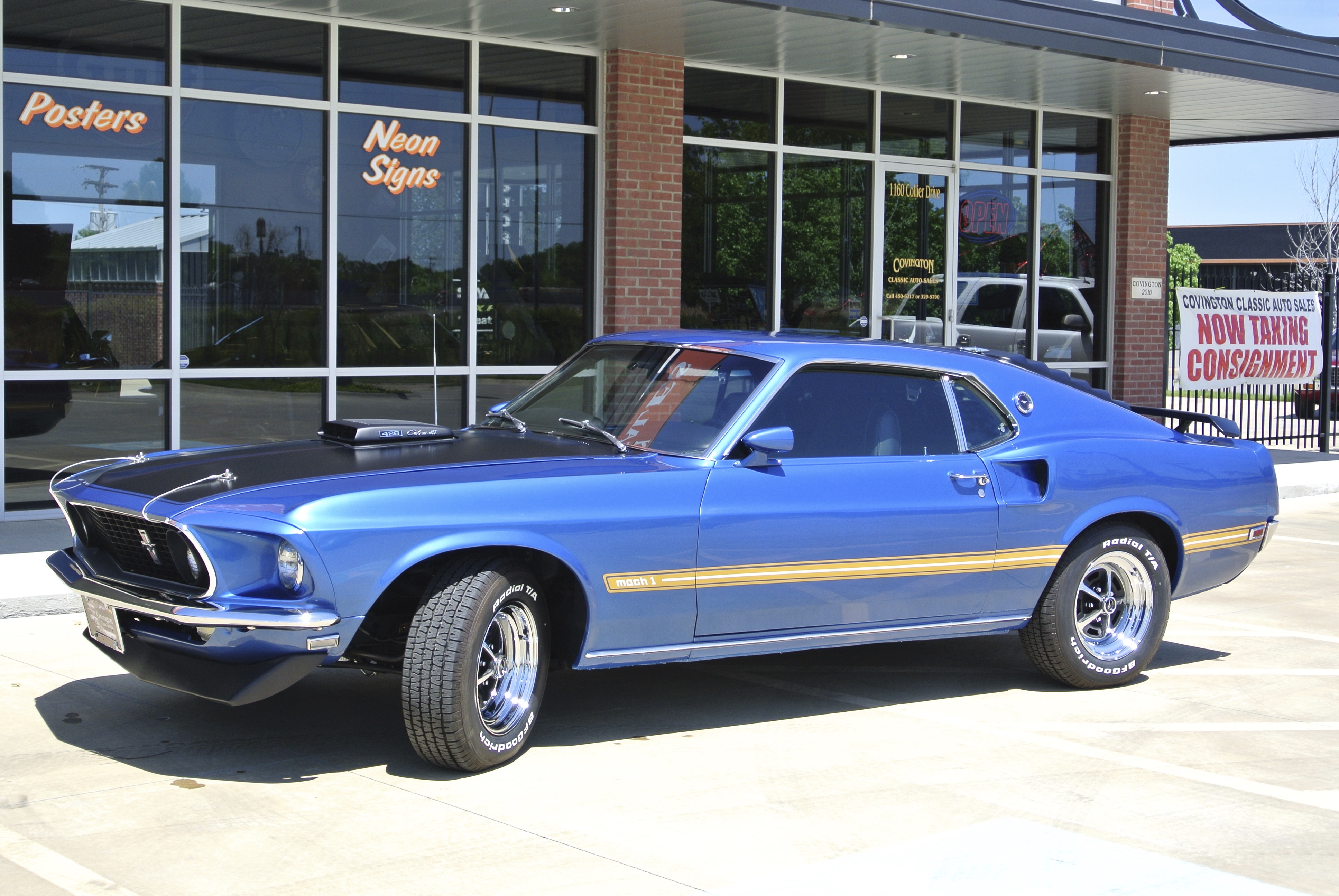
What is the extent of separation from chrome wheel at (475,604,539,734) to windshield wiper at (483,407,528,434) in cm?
122

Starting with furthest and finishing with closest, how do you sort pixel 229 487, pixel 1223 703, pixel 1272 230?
pixel 1272 230 → pixel 1223 703 → pixel 229 487

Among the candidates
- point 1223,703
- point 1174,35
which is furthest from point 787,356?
point 1174,35

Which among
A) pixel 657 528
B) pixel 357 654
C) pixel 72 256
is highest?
pixel 72 256

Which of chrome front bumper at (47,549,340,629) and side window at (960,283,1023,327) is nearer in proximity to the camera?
chrome front bumper at (47,549,340,629)

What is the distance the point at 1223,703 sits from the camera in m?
6.45

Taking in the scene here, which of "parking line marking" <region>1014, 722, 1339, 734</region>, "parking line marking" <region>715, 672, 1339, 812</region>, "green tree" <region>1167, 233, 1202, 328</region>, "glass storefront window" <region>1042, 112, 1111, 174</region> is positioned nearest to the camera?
"parking line marking" <region>715, 672, 1339, 812</region>

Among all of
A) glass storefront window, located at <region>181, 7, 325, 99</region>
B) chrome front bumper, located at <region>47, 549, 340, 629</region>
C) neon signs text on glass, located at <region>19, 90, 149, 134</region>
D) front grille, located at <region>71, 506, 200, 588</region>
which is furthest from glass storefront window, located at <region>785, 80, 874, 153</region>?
chrome front bumper, located at <region>47, 549, 340, 629</region>

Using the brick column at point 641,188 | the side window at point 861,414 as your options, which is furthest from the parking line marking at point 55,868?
the brick column at point 641,188

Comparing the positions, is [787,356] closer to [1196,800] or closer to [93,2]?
[1196,800]

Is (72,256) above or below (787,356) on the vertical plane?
above

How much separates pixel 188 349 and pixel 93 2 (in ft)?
8.31

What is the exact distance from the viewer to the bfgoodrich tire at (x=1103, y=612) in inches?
254

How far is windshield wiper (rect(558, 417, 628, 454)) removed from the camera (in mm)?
5770

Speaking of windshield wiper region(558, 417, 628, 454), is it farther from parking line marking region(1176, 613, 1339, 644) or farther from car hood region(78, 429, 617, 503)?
parking line marking region(1176, 613, 1339, 644)
